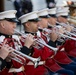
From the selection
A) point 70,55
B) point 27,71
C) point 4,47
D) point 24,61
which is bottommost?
point 70,55

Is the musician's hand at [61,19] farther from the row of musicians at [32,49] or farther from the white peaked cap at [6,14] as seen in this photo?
the white peaked cap at [6,14]

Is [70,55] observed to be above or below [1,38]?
below

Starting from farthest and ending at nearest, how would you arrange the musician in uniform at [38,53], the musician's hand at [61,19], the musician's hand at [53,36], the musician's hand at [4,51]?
the musician's hand at [61,19]
the musician's hand at [53,36]
the musician in uniform at [38,53]
the musician's hand at [4,51]

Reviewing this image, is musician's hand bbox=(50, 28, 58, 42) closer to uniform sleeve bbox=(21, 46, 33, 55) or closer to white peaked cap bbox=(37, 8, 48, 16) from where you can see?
white peaked cap bbox=(37, 8, 48, 16)

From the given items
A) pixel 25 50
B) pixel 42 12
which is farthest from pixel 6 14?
pixel 42 12

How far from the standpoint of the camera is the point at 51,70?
3.24m

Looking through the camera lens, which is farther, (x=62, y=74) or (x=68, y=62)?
(x=68, y=62)

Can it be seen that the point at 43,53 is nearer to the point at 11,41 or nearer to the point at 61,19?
the point at 11,41

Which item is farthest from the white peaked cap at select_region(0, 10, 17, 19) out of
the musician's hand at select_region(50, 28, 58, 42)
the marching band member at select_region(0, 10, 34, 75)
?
the musician's hand at select_region(50, 28, 58, 42)

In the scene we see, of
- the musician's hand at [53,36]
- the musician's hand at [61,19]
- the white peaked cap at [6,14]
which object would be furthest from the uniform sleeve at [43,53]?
→ the musician's hand at [61,19]

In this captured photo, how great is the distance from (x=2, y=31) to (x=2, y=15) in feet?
0.55

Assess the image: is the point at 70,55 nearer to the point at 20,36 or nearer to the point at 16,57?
the point at 20,36

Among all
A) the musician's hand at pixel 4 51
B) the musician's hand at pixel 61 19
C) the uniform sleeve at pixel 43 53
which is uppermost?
the musician's hand at pixel 4 51

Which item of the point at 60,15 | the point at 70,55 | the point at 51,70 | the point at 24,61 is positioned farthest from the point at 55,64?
the point at 60,15
